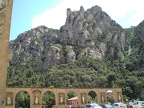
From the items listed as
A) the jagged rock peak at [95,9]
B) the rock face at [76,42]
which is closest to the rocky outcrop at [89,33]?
the rock face at [76,42]

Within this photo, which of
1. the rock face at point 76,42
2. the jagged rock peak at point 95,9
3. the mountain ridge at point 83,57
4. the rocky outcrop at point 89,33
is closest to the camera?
the mountain ridge at point 83,57

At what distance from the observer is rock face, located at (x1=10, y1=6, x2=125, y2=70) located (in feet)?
391

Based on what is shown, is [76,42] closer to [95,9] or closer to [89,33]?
[89,33]

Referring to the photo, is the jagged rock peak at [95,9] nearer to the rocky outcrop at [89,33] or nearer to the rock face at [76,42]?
the rock face at [76,42]

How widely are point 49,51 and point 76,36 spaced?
20.0 metres

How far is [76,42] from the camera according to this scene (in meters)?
128

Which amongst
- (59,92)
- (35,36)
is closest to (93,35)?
(35,36)

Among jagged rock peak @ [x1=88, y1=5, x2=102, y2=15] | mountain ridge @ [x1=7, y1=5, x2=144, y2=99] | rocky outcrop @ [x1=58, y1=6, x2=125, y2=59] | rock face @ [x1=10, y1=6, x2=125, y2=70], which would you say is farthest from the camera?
jagged rock peak @ [x1=88, y1=5, x2=102, y2=15]

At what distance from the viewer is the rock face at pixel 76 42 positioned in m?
119

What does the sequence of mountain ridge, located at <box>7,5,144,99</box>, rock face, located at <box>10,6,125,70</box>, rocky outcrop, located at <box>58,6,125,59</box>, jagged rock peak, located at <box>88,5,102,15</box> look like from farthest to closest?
jagged rock peak, located at <box>88,5,102,15</box>, rocky outcrop, located at <box>58,6,125,59</box>, rock face, located at <box>10,6,125,70</box>, mountain ridge, located at <box>7,5,144,99</box>

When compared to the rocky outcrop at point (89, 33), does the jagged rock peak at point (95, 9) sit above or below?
above

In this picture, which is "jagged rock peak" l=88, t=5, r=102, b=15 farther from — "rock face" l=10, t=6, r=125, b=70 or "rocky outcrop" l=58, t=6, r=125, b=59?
"rocky outcrop" l=58, t=6, r=125, b=59

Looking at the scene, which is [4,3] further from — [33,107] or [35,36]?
[35,36]

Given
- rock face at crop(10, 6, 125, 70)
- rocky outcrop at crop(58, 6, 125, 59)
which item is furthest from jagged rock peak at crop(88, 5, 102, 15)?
rocky outcrop at crop(58, 6, 125, 59)
